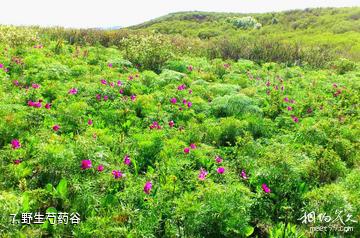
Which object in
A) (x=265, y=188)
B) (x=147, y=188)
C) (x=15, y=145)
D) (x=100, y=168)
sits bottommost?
(x=265, y=188)

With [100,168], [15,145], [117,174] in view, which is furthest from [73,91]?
[117,174]

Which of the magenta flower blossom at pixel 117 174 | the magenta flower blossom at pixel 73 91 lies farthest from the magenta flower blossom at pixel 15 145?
the magenta flower blossom at pixel 73 91

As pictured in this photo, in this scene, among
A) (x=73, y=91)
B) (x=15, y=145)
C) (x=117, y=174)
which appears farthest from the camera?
(x=73, y=91)

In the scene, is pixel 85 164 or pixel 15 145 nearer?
pixel 85 164

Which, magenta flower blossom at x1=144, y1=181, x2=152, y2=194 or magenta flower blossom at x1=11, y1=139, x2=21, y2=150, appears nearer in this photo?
magenta flower blossom at x1=144, y1=181, x2=152, y2=194

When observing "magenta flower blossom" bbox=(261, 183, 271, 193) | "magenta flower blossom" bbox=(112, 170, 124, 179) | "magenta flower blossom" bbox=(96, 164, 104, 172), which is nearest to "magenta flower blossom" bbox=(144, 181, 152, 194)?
"magenta flower blossom" bbox=(112, 170, 124, 179)

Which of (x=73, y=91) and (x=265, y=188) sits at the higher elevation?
(x=73, y=91)

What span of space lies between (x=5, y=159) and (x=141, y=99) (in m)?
3.38

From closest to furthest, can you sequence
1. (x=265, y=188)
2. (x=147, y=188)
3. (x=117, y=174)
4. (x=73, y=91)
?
(x=147, y=188) < (x=265, y=188) < (x=117, y=174) < (x=73, y=91)

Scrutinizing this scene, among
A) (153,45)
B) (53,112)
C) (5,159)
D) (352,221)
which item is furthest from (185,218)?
(153,45)

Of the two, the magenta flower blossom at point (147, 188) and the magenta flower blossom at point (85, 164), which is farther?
the magenta flower blossom at point (85, 164)

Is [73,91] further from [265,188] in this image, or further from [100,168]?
[265,188]

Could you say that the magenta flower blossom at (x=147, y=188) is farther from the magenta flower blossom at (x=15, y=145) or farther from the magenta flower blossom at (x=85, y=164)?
the magenta flower blossom at (x=15, y=145)

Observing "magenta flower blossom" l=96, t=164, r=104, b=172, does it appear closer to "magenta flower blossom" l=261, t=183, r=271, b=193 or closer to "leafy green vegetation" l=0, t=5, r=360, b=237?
"leafy green vegetation" l=0, t=5, r=360, b=237
